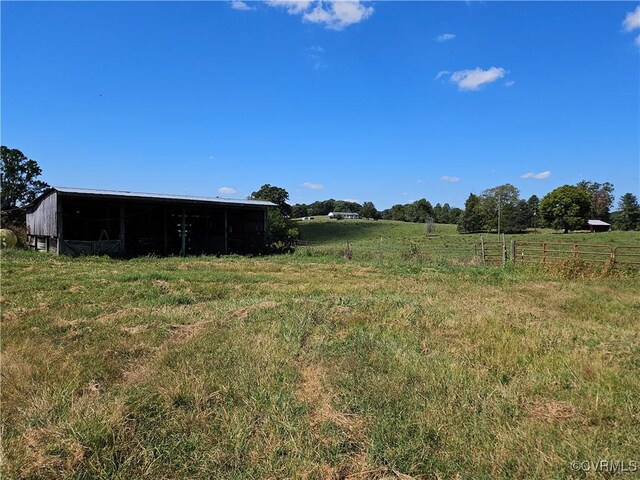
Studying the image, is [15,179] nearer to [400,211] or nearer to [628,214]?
[400,211]

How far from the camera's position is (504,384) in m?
4.59

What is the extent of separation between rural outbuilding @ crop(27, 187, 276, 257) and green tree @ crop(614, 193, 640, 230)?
301ft

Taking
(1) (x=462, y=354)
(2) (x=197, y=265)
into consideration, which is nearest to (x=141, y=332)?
(1) (x=462, y=354)

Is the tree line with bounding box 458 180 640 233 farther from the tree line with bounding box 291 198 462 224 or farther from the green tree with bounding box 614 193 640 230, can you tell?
the tree line with bounding box 291 198 462 224

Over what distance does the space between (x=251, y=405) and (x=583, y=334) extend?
5.79 m

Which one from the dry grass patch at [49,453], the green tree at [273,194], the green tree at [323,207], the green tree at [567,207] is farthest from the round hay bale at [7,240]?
the green tree at [323,207]

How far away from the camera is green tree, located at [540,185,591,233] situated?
248ft

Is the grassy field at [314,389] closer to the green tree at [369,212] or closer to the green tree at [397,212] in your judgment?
the green tree at [397,212]

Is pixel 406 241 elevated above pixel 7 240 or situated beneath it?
situated beneath

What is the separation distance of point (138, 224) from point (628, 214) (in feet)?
340

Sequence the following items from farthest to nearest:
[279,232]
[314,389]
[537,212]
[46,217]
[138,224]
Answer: [537,212] < [279,232] < [138,224] < [46,217] < [314,389]

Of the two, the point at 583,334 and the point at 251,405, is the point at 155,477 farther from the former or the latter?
the point at 583,334

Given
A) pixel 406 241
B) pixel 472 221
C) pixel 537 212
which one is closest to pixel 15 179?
pixel 406 241

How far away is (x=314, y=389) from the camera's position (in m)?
4.44
